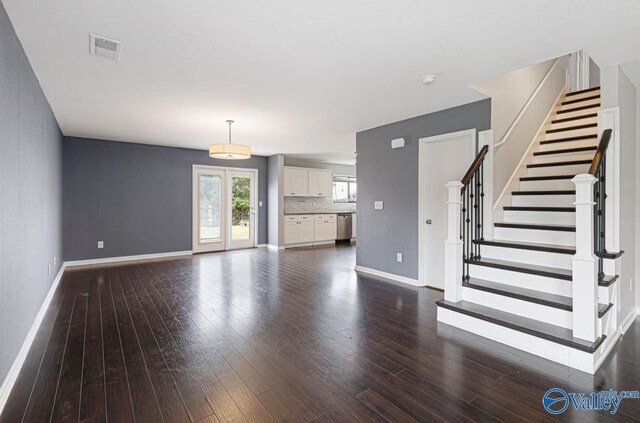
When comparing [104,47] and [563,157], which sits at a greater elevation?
[104,47]

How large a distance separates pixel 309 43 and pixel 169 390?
2554 millimetres

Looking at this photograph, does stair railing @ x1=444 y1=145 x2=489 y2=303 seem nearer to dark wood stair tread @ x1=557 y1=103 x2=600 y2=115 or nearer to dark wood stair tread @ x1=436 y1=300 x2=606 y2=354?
dark wood stair tread @ x1=436 y1=300 x2=606 y2=354

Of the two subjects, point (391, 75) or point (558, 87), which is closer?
point (391, 75)

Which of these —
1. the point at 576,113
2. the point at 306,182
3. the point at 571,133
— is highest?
the point at 576,113

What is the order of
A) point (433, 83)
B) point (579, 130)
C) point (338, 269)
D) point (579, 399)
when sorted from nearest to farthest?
point (579, 399) < point (433, 83) < point (579, 130) < point (338, 269)

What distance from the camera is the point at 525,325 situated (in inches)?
98.6

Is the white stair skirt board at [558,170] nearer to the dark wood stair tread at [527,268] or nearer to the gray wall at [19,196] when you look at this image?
the dark wood stair tread at [527,268]

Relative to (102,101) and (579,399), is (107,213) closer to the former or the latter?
(102,101)

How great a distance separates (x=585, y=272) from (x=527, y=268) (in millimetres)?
623

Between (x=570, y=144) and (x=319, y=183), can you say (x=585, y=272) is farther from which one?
(x=319, y=183)

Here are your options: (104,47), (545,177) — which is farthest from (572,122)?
(104,47)

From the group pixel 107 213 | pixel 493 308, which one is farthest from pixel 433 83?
pixel 107 213

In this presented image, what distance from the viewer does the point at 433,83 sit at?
319 cm

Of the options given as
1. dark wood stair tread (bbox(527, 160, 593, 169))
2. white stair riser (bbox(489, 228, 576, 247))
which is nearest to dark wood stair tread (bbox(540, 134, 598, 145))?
dark wood stair tread (bbox(527, 160, 593, 169))
